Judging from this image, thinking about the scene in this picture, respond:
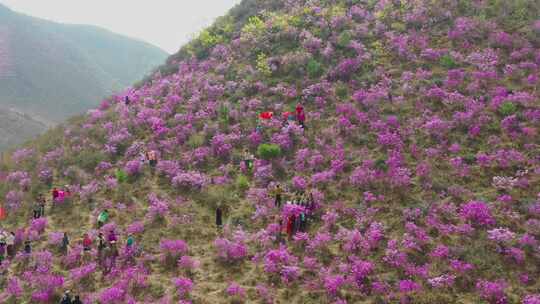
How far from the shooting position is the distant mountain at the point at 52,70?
81.8m

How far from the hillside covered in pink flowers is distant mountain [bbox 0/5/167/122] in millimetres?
57070

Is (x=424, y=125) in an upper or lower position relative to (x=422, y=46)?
lower

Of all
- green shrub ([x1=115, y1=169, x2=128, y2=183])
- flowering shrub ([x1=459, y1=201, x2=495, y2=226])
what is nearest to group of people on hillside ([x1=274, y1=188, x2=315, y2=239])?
flowering shrub ([x1=459, y1=201, x2=495, y2=226])

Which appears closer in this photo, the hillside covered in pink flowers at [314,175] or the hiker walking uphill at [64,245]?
the hillside covered in pink flowers at [314,175]

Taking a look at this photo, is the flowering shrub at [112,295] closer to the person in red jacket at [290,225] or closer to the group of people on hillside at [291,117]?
the person in red jacket at [290,225]

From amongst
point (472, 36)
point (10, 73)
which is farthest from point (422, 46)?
point (10, 73)

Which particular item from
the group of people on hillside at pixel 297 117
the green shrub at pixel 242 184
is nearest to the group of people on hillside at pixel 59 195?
the green shrub at pixel 242 184

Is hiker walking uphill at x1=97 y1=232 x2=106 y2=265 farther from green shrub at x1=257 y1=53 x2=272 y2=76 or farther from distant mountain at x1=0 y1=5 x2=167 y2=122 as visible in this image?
distant mountain at x1=0 y1=5 x2=167 y2=122

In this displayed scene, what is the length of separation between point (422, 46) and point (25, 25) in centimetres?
12243

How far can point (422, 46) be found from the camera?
30312mm

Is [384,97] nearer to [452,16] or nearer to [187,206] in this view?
[452,16]

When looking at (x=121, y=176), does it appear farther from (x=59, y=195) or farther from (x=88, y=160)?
(x=88, y=160)

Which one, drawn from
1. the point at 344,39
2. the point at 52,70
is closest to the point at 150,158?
the point at 344,39

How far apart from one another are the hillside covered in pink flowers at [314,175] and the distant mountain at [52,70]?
2247 inches
